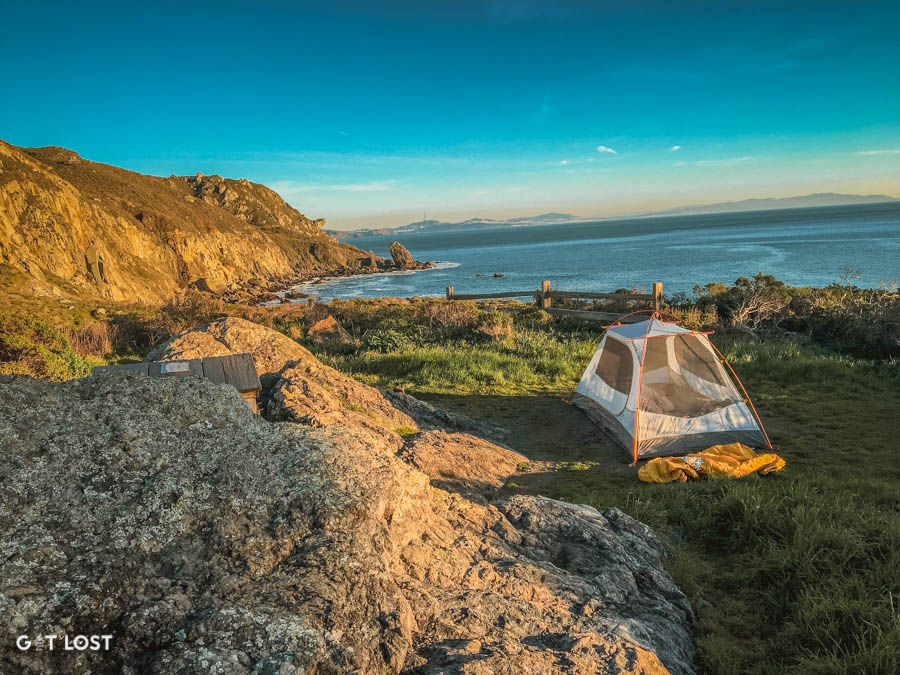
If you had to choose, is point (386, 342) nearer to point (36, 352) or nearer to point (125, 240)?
point (36, 352)

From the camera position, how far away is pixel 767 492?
4.98 m

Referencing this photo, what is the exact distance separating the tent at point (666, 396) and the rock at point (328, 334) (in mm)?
7376

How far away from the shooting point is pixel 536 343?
39.9 feet

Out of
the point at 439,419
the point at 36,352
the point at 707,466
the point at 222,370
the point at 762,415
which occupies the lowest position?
the point at 762,415

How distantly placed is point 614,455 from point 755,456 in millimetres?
1777

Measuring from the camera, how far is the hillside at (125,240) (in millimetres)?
26172

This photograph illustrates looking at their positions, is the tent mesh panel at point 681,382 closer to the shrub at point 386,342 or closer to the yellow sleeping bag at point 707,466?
the yellow sleeping bag at point 707,466

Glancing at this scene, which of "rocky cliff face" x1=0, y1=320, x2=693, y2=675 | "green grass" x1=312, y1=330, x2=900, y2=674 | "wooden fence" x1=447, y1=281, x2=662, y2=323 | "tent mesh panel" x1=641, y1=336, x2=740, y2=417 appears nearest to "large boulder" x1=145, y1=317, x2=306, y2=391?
"rocky cliff face" x1=0, y1=320, x2=693, y2=675

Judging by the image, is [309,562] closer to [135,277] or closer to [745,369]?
[745,369]

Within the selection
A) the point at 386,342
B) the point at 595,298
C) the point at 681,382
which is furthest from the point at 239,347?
the point at 595,298

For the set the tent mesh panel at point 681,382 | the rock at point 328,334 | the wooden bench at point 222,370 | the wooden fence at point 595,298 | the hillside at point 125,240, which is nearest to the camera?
the wooden bench at point 222,370

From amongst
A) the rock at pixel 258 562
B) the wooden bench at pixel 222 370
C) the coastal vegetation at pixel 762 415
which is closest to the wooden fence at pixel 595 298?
the coastal vegetation at pixel 762 415

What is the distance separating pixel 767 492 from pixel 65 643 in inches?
223

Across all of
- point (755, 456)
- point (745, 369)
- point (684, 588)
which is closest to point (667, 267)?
point (745, 369)
